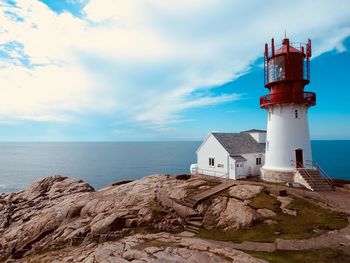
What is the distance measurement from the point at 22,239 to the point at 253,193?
26.6 m

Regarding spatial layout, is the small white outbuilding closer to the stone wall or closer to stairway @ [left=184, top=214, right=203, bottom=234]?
the stone wall

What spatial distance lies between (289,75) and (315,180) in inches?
525

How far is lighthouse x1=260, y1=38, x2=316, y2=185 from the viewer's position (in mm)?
30594

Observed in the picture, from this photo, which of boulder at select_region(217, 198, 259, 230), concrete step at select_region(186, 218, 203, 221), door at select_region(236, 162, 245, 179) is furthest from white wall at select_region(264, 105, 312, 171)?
concrete step at select_region(186, 218, 203, 221)

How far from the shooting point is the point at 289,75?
30484 mm

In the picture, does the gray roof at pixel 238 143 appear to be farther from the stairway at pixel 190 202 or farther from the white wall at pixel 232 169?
the stairway at pixel 190 202

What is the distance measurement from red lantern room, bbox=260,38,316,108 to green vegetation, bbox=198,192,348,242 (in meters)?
14.0

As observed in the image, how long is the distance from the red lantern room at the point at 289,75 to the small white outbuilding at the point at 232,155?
848cm

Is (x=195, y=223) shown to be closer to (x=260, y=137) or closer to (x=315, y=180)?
(x=315, y=180)

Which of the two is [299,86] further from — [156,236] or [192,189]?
[156,236]

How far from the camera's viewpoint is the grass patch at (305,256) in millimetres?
14281

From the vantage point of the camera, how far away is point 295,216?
20.8 metres

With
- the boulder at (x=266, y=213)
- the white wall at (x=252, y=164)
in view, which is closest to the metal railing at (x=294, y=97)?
the white wall at (x=252, y=164)

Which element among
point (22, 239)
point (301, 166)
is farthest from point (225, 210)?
point (22, 239)
